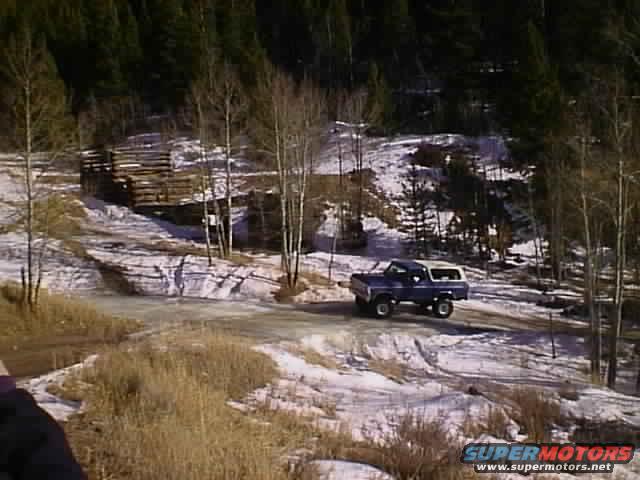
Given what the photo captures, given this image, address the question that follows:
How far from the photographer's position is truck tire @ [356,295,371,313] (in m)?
20.4

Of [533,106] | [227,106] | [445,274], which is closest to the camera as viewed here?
[445,274]

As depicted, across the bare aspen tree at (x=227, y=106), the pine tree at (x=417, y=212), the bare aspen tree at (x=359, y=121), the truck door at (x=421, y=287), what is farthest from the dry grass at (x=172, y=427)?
the bare aspen tree at (x=359, y=121)

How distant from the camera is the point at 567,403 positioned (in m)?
10.5

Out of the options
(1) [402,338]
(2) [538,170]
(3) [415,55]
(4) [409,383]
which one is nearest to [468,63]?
(3) [415,55]

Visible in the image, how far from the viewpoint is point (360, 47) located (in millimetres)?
59125

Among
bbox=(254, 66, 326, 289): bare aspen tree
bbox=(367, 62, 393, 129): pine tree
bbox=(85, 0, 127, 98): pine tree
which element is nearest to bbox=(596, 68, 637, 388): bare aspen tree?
bbox=(254, 66, 326, 289): bare aspen tree

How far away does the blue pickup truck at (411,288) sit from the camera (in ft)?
66.3

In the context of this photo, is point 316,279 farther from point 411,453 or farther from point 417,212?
point 411,453

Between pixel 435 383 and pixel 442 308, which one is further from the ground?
pixel 435 383

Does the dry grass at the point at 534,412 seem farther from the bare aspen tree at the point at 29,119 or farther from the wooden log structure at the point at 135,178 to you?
the wooden log structure at the point at 135,178

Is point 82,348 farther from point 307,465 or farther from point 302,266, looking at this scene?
point 302,266

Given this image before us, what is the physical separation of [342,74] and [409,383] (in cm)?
4678

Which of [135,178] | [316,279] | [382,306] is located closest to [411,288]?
[382,306]

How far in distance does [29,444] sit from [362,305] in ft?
62.5
